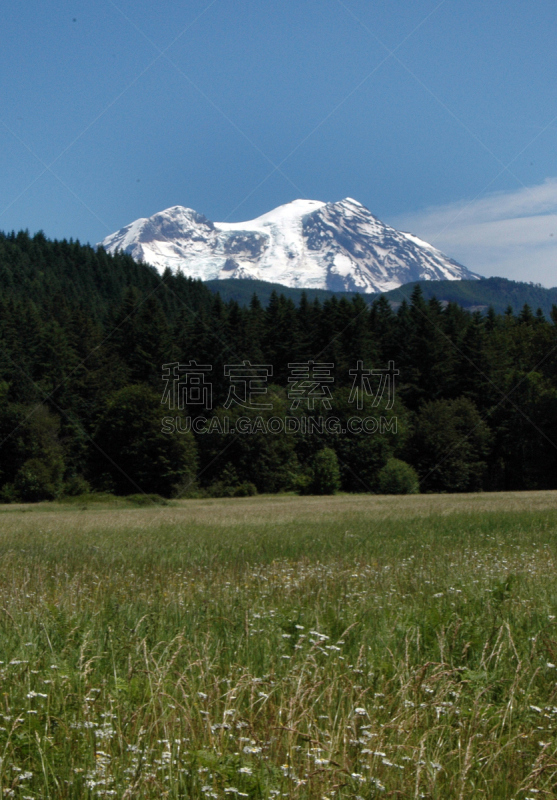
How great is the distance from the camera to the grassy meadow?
107 inches

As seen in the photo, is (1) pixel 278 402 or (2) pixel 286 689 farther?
(1) pixel 278 402

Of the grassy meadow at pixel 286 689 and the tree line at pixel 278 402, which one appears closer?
the grassy meadow at pixel 286 689

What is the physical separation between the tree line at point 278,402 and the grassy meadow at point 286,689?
56.9 metres

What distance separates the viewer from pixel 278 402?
72.6m

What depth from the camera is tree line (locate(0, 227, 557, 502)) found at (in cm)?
6694

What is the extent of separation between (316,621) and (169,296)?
118555 millimetres

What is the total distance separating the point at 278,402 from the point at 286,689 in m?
68.9

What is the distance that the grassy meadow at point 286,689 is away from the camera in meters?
2.71

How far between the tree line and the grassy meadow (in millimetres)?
56939

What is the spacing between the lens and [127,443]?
68.8m

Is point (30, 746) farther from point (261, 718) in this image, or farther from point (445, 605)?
point (445, 605)

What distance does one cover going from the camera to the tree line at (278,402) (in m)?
66.9

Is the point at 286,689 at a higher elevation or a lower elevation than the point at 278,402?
lower

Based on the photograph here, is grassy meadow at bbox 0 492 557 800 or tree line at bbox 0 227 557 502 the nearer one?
grassy meadow at bbox 0 492 557 800
